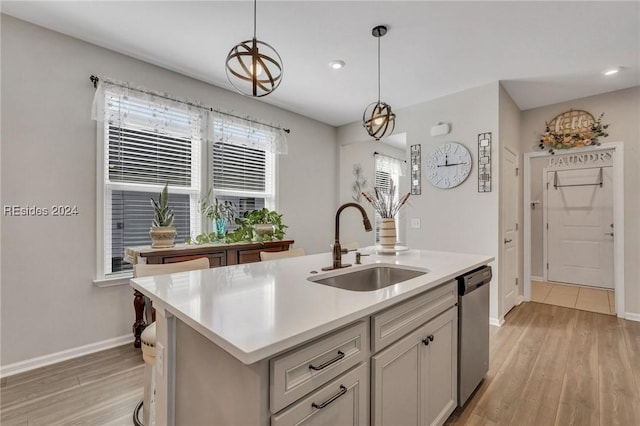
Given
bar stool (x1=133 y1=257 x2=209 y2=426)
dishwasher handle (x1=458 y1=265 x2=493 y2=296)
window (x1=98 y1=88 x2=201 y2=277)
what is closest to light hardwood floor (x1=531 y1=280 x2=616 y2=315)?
dishwasher handle (x1=458 y1=265 x2=493 y2=296)

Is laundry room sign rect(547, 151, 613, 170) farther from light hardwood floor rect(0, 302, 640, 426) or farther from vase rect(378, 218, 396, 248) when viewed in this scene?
vase rect(378, 218, 396, 248)

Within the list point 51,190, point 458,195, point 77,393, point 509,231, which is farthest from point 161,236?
point 509,231

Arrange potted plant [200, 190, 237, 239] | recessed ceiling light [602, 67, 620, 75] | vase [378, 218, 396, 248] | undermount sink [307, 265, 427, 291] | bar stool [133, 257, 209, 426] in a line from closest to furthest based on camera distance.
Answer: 1. bar stool [133, 257, 209, 426]
2. undermount sink [307, 265, 427, 291]
3. vase [378, 218, 396, 248]
4. recessed ceiling light [602, 67, 620, 75]
5. potted plant [200, 190, 237, 239]

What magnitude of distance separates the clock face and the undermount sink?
2.30m

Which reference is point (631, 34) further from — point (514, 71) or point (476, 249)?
point (476, 249)

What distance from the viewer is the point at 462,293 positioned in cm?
182

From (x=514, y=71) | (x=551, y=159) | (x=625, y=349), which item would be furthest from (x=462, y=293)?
(x=551, y=159)

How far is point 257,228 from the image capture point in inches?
134

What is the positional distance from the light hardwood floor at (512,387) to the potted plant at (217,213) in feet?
4.51

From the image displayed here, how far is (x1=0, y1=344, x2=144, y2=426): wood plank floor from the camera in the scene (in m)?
1.83

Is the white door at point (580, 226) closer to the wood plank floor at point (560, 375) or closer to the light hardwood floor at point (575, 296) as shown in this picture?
the light hardwood floor at point (575, 296)

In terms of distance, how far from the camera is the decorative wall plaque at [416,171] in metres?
4.14

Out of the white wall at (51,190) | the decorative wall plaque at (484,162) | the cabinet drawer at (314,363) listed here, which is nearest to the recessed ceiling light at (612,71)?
the decorative wall plaque at (484,162)

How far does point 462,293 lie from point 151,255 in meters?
2.39
